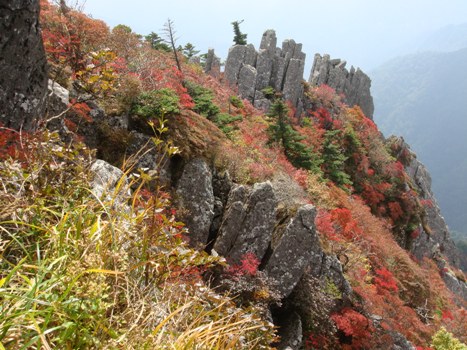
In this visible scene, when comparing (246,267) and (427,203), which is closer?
(246,267)

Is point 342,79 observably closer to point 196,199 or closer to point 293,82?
point 293,82

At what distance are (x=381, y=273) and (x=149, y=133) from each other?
12345 mm

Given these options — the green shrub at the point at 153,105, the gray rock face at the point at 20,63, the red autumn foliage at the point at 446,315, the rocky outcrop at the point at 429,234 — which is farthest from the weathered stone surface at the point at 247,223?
the rocky outcrop at the point at 429,234

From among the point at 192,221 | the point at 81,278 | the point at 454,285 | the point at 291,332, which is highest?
the point at 81,278

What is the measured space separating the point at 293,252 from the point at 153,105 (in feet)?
19.4

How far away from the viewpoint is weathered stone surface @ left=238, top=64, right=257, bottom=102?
31.2 meters

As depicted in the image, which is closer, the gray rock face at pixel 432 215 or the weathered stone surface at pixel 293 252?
the weathered stone surface at pixel 293 252

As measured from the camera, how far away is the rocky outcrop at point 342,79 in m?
38.3

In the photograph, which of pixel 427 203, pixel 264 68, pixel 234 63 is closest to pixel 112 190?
pixel 234 63

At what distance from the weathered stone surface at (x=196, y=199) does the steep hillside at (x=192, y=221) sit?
0.04 meters

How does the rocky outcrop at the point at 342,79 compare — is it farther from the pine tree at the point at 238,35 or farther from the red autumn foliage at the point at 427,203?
the red autumn foliage at the point at 427,203

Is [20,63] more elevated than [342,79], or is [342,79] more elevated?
[342,79]

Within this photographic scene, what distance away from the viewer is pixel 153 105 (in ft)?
33.0

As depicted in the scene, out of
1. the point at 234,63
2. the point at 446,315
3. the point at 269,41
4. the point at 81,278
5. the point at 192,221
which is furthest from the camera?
the point at 269,41
